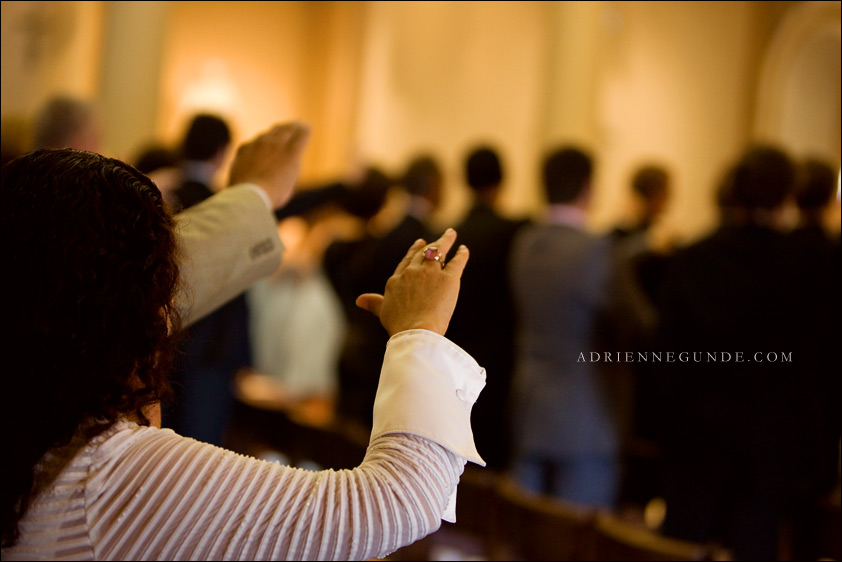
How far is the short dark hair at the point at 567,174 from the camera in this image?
2516 millimetres

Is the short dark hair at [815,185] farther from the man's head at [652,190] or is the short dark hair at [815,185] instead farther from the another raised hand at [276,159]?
the man's head at [652,190]

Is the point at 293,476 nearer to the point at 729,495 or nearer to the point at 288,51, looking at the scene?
the point at 729,495

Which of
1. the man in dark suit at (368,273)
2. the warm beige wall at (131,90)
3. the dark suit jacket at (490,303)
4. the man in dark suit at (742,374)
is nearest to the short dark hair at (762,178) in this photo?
the man in dark suit at (742,374)

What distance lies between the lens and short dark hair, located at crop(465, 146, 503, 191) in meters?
2.21

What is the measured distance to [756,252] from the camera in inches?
70.5

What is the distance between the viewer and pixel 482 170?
226 centimetres

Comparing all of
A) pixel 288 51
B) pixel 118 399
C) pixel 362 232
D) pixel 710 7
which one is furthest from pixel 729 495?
pixel 288 51

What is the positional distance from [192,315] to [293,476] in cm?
49

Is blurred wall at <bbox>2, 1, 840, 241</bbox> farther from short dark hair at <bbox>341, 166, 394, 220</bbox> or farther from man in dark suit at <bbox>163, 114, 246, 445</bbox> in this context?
man in dark suit at <bbox>163, 114, 246, 445</bbox>

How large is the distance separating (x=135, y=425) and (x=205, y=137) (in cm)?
168

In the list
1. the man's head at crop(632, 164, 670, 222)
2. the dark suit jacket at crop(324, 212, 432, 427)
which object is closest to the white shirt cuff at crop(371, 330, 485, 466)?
the dark suit jacket at crop(324, 212, 432, 427)

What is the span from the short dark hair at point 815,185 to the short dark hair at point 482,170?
725 mm

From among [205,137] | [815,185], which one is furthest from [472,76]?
[815,185]

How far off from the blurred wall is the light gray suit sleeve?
877mm
